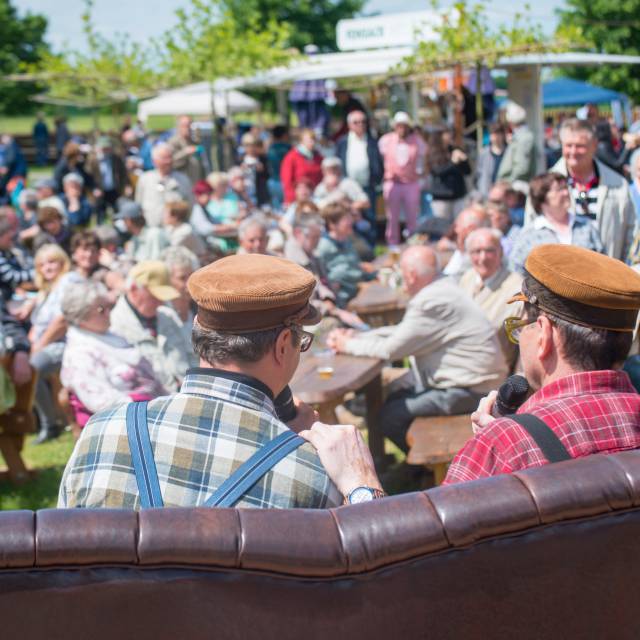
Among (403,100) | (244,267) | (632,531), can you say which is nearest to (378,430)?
(244,267)

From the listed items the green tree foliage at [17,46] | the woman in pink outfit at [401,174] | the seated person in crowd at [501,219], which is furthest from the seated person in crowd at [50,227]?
the green tree foliage at [17,46]

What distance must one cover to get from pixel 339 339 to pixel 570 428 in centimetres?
353

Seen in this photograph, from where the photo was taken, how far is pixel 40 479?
5.99 meters

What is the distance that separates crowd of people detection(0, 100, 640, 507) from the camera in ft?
6.95

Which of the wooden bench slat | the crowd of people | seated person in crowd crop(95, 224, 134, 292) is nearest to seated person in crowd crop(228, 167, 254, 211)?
the crowd of people

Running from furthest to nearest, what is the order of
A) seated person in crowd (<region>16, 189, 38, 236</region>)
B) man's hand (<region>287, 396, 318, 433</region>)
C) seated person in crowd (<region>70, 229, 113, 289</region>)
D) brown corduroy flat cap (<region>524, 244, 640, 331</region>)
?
seated person in crowd (<region>16, 189, 38, 236</region>), seated person in crowd (<region>70, 229, 113, 289</region>), man's hand (<region>287, 396, 318, 433</region>), brown corduroy flat cap (<region>524, 244, 640, 331</region>)

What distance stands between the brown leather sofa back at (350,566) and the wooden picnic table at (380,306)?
5428mm

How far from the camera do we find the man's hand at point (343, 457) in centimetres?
208

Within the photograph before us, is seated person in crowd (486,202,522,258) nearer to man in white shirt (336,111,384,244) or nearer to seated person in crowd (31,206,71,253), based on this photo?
seated person in crowd (31,206,71,253)

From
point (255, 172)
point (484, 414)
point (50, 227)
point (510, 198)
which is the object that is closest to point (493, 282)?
point (484, 414)

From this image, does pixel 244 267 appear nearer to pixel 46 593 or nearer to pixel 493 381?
pixel 46 593

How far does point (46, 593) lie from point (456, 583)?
2.19 ft

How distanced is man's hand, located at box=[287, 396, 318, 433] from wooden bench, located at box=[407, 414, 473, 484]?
6.42ft

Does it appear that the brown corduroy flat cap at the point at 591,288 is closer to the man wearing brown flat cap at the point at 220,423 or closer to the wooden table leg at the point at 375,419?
the man wearing brown flat cap at the point at 220,423
